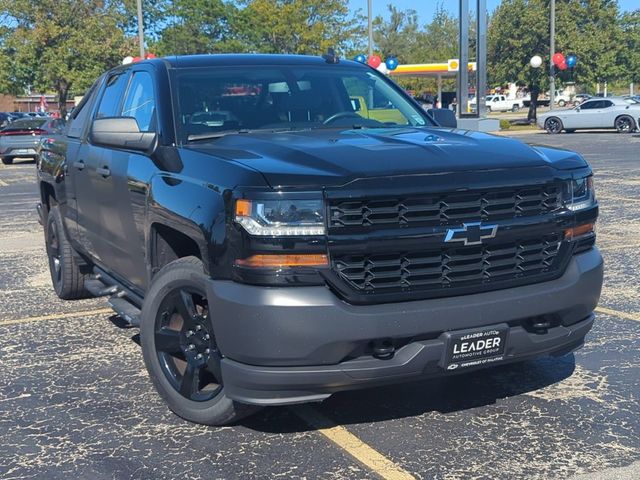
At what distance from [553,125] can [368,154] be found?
3362 cm

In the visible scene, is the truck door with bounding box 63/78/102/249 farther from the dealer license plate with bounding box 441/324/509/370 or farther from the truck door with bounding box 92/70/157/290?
the dealer license plate with bounding box 441/324/509/370

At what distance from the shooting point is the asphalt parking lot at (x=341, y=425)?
3674mm

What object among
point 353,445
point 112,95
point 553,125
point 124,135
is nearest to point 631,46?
point 553,125

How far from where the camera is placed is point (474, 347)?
3648mm

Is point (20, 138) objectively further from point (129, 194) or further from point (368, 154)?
point (368, 154)

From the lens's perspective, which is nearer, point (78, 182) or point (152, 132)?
point (152, 132)

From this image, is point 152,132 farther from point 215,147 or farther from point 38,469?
point 38,469

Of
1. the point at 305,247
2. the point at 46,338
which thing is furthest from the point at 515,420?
the point at 46,338

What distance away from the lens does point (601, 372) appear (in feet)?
15.9

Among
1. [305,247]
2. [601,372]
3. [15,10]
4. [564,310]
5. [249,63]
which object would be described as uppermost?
[15,10]

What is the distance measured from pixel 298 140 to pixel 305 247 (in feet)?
3.20

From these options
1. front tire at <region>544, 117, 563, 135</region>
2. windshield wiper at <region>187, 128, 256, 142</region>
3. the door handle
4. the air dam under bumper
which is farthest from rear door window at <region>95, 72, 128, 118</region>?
front tire at <region>544, 117, 563, 135</region>

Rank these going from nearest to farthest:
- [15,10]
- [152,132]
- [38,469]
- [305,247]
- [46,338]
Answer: [305,247]
[38,469]
[152,132]
[46,338]
[15,10]

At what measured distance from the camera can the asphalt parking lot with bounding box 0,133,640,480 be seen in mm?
3674
